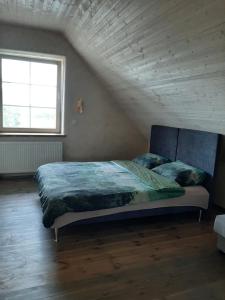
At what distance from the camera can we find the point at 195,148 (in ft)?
11.2

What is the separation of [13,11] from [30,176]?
2.60 m

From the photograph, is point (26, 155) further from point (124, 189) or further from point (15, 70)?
point (124, 189)

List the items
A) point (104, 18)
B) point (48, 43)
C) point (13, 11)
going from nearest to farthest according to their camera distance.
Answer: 1. point (104, 18)
2. point (13, 11)
3. point (48, 43)

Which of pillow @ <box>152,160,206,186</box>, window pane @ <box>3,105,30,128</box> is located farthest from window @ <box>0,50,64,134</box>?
pillow @ <box>152,160,206,186</box>

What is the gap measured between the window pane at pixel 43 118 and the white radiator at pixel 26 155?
0.41 metres

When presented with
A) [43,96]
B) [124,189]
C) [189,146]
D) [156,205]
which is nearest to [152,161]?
[189,146]

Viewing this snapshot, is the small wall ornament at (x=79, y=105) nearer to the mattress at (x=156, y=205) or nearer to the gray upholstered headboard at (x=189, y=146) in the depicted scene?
the gray upholstered headboard at (x=189, y=146)

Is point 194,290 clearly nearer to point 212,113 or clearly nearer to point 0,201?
point 212,113

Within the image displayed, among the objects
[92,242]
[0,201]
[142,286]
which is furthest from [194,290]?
[0,201]

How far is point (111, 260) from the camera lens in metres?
2.20

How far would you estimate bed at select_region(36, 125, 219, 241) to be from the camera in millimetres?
2469

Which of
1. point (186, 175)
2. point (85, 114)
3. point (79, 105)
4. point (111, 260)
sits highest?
point (79, 105)

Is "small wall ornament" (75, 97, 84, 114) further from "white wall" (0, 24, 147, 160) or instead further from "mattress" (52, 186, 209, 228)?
"mattress" (52, 186, 209, 228)

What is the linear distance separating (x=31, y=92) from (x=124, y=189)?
264cm
